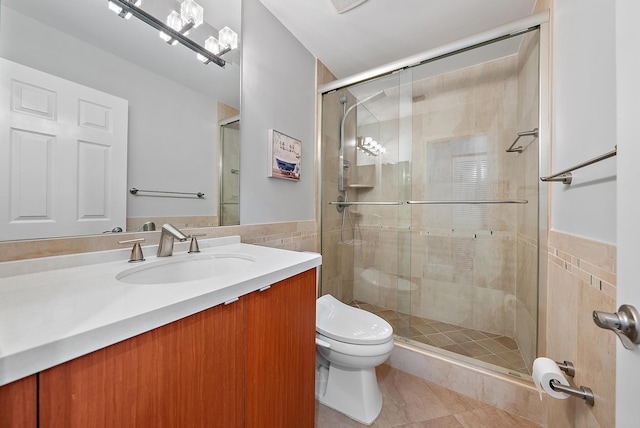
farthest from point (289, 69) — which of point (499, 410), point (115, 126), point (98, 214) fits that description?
point (499, 410)

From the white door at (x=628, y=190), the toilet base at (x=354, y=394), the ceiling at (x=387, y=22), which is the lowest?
the toilet base at (x=354, y=394)

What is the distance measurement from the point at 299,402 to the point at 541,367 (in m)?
0.89

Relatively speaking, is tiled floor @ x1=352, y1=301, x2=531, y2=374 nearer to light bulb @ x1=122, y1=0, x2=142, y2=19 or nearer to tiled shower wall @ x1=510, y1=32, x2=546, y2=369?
tiled shower wall @ x1=510, y1=32, x2=546, y2=369

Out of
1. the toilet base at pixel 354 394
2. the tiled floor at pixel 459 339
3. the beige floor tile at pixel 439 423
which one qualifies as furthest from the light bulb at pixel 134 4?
the tiled floor at pixel 459 339

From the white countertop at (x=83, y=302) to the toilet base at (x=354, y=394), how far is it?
0.82 meters

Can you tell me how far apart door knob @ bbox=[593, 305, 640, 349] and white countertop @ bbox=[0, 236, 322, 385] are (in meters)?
0.71

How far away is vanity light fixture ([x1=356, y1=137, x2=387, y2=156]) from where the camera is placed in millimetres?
2166

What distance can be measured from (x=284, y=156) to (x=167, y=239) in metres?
0.89

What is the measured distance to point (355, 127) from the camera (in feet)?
7.29

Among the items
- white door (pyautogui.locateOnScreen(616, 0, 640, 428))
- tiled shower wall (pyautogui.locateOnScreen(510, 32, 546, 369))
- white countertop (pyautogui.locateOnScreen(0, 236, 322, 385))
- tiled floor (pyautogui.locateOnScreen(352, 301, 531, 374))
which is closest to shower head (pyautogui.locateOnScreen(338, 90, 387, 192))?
tiled shower wall (pyautogui.locateOnScreen(510, 32, 546, 369))

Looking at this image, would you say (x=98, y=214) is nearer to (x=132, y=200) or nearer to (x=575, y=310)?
(x=132, y=200)

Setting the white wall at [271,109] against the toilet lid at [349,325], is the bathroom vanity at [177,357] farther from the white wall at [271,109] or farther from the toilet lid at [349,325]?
the white wall at [271,109]

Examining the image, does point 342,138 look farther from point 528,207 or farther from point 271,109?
point 528,207

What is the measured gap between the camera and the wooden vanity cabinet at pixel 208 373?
40cm
